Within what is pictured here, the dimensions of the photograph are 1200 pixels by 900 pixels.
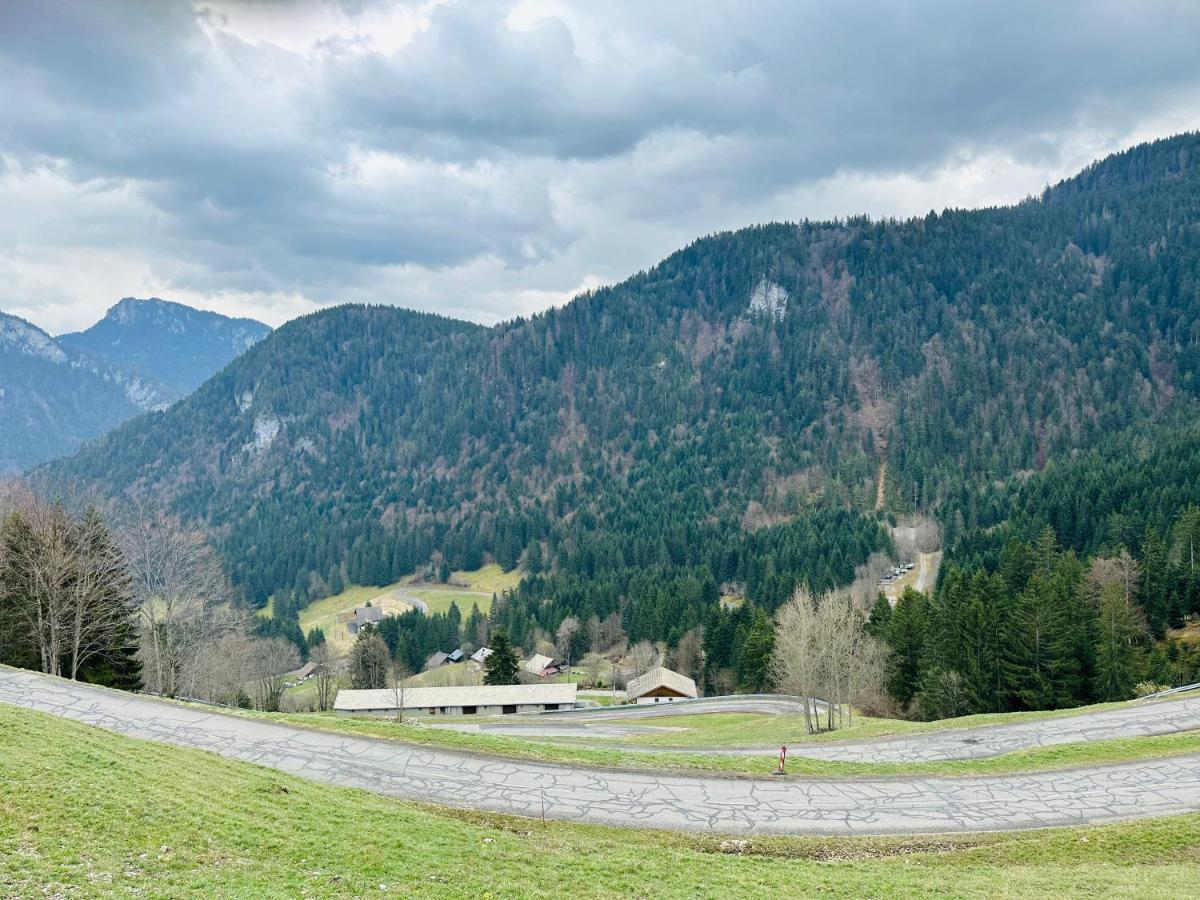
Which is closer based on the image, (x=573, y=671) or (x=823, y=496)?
(x=573, y=671)

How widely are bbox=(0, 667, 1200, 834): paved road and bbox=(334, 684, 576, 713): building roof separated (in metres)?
54.3

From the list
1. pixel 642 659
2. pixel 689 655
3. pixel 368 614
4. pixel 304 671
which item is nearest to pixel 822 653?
pixel 689 655

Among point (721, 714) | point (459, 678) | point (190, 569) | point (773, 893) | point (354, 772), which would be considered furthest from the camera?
point (459, 678)

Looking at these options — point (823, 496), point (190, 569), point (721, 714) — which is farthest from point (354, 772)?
point (823, 496)

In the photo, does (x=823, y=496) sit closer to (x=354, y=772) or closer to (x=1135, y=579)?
(x=1135, y=579)

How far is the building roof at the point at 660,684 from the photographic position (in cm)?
8125

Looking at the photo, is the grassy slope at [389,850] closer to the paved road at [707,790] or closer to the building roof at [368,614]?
the paved road at [707,790]

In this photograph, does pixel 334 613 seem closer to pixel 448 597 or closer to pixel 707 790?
pixel 448 597

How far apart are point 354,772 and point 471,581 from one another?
174942 mm

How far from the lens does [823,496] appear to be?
610ft

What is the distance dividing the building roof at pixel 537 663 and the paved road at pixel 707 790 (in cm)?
7886

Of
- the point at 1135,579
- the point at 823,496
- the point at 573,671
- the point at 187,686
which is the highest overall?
the point at 823,496

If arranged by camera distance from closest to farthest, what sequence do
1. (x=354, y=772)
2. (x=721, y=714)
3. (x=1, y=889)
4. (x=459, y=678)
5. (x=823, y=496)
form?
1. (x=1, y=889)
2. (x=354, y=772)
3. (x=721, y=714)
4. (x=459, y=678)
5. (x=823, y=496)

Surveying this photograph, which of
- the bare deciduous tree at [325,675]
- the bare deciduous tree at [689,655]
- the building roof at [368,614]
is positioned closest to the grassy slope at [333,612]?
the building roof at [368,614]
